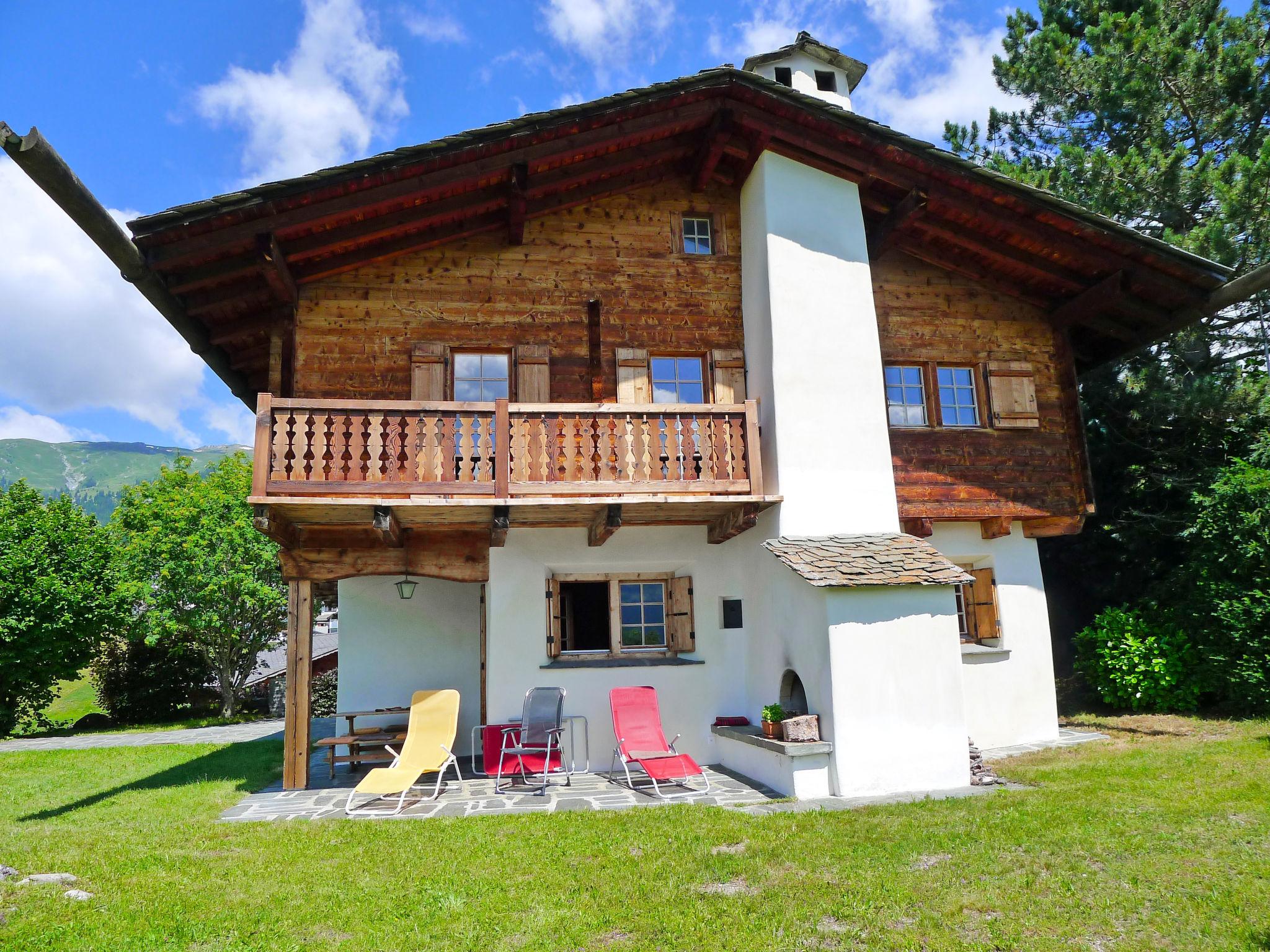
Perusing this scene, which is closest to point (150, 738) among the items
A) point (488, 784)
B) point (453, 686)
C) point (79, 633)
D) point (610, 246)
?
point (79, 633)

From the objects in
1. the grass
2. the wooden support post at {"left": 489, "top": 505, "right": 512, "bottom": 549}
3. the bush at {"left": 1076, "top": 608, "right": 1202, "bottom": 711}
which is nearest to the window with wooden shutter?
the wooden support post at {"left": 489, "top": 505, "right": 512, "bottom": 549}

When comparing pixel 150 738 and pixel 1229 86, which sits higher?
pixel 1229 86

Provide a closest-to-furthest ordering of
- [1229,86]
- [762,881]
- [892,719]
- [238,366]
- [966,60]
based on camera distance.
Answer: [762,881] → [892,719] → [238,366] → [1229,86] → [966,60]

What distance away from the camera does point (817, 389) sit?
915 centimetres

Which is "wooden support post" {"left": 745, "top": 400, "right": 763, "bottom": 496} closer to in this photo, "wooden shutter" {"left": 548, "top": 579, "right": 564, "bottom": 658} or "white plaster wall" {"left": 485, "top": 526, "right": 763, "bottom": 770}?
"white plaster wall" {"left": 485, "top": 526, "right": 763, "bottom": 770}

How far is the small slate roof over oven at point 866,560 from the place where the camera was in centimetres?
782

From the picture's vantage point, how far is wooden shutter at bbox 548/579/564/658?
9.74 metres

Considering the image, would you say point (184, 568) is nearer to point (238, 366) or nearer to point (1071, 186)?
point (238, 366)

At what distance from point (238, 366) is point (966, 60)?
12.7 metres

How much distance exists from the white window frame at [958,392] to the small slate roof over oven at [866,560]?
2.31 metres

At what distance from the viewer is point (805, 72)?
1189 centimetres

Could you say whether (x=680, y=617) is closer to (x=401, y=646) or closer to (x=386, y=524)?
(x=386, y=524)

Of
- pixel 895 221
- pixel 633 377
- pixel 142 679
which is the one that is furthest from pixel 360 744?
pixel 142 679

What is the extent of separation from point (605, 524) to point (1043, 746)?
227 inches
